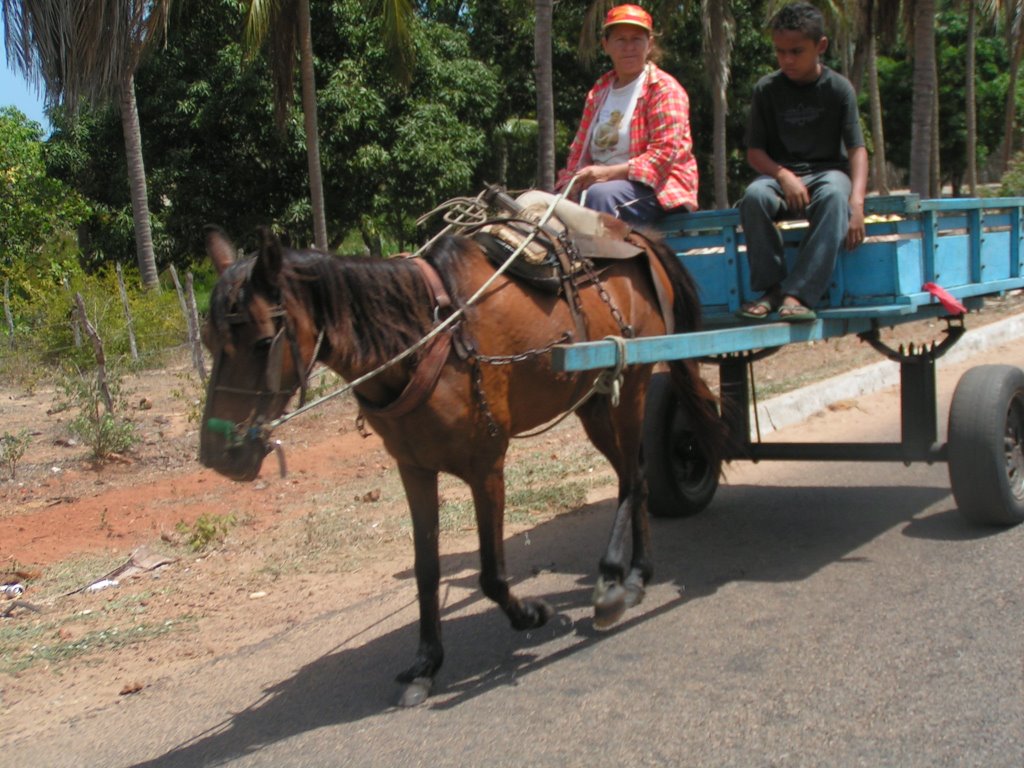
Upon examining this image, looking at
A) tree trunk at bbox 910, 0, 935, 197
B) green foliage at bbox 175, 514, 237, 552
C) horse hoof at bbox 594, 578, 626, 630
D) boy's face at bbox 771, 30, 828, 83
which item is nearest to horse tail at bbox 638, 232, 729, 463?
boy's face at bbox 771, 30, 828, 83

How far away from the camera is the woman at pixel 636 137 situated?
5.23m

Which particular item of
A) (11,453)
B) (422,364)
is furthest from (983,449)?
(11,453)

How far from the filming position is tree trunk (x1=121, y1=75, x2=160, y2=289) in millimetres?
14125

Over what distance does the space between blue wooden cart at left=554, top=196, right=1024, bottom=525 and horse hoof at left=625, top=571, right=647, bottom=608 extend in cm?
100

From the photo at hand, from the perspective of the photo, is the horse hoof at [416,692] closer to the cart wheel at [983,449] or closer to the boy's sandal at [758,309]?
the boy's sandal at [758,309]

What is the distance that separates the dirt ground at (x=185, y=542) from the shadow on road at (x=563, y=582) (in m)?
0.53

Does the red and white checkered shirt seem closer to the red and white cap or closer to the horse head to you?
the red and white cap

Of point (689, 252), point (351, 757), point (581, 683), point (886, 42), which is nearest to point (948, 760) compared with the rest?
point (581, 683)

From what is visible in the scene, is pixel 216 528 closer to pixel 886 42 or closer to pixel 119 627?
pixel 119 627

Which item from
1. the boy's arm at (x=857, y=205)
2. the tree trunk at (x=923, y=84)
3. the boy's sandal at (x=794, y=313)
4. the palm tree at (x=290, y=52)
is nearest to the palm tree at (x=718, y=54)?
the tree trunk at (x=923, y=84)

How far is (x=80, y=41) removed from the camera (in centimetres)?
1244

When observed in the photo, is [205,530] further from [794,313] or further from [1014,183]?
[1014,183]

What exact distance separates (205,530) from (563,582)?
2376 millimetres

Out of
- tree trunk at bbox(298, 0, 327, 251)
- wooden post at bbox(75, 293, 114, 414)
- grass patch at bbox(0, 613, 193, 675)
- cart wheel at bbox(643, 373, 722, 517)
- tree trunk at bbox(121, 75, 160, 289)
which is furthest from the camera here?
tree trunk at bbox(121, 75, 160, 289)
